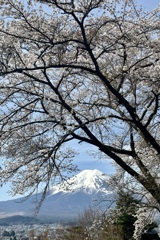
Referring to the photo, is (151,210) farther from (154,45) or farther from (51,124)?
(154,45)

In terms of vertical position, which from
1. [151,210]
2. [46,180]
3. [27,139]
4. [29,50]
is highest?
[29,50]

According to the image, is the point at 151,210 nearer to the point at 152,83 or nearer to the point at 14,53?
the point at 152,83

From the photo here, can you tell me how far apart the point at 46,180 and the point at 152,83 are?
2816mm

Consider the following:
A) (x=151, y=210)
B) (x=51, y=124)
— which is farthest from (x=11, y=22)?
(x=151, y=210)

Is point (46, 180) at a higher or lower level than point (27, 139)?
lower

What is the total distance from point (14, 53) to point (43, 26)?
707 mm

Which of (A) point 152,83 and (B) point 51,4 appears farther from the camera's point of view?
(A) point 152,83

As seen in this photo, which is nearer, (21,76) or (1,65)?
(1,65)

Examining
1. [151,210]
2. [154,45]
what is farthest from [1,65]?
[151,210]

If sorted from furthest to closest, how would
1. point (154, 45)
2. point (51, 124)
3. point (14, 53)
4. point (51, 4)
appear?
point (51, 124) → point (154, 45) → point (14, 53) → point (51, 4)

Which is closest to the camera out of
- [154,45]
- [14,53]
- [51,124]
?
[14,53]

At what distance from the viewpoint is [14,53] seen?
719cm

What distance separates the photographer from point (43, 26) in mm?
7023

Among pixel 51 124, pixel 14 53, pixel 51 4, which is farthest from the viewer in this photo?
pixel 51 124
